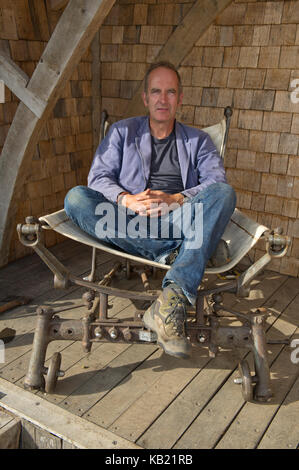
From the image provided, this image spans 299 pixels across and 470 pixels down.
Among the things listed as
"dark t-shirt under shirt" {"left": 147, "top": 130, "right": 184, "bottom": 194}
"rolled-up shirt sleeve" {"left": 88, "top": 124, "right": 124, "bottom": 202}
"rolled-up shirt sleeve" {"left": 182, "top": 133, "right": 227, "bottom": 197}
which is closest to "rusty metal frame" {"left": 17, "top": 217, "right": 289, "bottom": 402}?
"rolled-up shirt sleeve" {"left": 88, "top": 124, "right": 124, "bottom": 202}

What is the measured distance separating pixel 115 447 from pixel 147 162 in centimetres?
142

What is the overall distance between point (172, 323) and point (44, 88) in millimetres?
1619

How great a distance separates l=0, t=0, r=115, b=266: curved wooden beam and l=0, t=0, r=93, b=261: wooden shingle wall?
0.21 meters

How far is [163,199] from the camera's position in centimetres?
214

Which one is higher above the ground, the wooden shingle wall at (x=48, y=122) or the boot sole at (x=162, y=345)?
the wooden shingle wall at (x=48, y=122)

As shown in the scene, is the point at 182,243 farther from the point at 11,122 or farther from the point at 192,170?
the point at 11,122

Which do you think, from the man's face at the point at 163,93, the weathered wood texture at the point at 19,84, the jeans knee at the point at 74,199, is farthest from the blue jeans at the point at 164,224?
the weathered wood texture at the point at 19,84

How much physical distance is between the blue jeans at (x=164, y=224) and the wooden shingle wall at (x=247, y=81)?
1.16 meters

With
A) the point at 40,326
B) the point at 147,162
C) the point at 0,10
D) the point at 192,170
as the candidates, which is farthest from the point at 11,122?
the point at 40,326

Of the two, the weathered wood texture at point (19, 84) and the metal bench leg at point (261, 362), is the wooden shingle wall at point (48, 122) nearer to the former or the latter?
the weathered wood texture at point (19, 84)

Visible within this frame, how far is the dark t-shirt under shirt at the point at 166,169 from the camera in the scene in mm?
2424

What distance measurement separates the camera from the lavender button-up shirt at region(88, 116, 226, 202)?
2.38 meters

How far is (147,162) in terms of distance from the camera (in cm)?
239

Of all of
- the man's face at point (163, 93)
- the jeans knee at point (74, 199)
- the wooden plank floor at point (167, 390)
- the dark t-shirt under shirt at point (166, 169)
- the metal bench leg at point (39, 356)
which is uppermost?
the man's face at point (163, 93)
